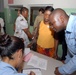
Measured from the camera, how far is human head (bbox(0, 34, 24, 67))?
49.0 inches

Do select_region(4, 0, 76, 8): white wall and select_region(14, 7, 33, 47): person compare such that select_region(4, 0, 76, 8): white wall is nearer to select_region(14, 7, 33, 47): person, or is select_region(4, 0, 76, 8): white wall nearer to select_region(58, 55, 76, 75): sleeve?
select_region(14, 7, 33, 47): person

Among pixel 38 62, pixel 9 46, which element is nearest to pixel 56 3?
pixel 38 62

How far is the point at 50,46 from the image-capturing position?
2.79 meters

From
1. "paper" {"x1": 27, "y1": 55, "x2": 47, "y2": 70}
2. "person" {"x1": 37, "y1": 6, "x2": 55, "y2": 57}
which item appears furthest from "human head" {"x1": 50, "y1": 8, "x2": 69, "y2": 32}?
"person" {"x1": 37, "y1": 6, "x2": 55, "y2": 57}

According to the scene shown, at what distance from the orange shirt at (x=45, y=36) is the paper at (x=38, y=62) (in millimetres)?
642

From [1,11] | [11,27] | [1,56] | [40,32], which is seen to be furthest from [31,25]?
[1,56]

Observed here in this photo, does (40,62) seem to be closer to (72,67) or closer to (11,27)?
(72,67)

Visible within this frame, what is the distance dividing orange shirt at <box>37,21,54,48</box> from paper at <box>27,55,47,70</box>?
2.11 ft

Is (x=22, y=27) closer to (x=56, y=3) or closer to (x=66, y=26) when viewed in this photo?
(x=56, y=3)

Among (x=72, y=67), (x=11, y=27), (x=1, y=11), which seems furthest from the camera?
(x=1, y=11)

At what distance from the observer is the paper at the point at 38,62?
1909mm

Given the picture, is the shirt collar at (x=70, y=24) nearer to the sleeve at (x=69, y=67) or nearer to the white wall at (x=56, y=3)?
the sleeve at (x=69, y=67)

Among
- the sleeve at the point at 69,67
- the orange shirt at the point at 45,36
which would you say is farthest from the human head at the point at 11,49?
the orange shirt at the point at 45,36

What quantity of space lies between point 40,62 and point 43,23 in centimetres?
95
